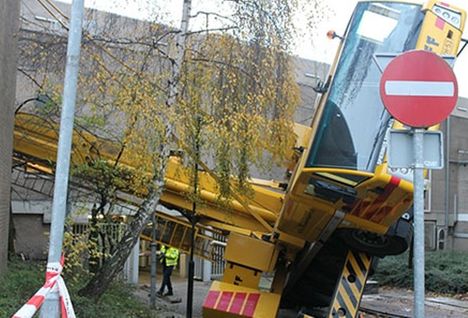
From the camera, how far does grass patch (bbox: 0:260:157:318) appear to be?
733 centimetres

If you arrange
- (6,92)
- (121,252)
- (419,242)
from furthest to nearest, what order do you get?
(6,92) → (121,252) → (419,242)

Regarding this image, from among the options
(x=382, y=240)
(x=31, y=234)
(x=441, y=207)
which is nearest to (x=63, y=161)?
(x=382, y=240)

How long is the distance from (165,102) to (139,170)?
3.36 feet

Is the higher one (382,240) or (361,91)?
(361,91)

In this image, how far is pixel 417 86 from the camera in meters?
4.71

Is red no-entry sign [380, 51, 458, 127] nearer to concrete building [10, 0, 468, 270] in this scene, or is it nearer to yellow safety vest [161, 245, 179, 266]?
concrete building [10, 0, 468, 270]

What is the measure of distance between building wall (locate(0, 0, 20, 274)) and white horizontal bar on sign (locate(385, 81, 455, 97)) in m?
5.89

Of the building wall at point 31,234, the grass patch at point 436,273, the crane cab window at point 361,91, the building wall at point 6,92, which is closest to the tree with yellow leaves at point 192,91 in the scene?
the building wall at point 6,92

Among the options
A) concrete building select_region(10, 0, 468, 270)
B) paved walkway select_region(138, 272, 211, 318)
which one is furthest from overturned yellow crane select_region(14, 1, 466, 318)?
concrete building select_region(10, 0, 468, 270)

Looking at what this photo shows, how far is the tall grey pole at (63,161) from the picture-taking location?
16.1 feet

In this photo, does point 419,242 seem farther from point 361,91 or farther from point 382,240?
point 382,240

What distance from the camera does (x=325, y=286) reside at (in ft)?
34.2

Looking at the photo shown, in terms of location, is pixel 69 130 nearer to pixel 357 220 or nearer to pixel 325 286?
pixel 357 220

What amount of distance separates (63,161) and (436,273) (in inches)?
662
